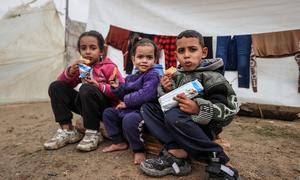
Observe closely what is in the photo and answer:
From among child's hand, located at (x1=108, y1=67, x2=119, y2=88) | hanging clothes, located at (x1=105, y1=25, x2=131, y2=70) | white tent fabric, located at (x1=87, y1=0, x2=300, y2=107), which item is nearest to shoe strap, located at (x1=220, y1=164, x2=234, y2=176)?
child's hand, located at (x1=108, y1=67, x2=119, y2=88)

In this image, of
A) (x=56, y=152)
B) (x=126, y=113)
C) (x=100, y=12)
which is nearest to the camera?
(x=126, y=113)

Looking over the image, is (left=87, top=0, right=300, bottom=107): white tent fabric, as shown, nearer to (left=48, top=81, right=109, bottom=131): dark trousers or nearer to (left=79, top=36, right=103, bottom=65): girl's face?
(left=79, top=36, right=103, bottom=65): girl's face

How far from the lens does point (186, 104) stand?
5.29 feet

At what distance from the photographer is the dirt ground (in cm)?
179

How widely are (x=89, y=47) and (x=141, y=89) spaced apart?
625mm

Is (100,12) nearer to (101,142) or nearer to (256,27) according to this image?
(256,27)

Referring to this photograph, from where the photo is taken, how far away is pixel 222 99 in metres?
1.59

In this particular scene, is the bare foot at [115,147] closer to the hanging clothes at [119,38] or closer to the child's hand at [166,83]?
the child's hand at [166,83]

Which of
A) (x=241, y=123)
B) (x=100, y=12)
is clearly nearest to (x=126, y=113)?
(x=241, y=123)

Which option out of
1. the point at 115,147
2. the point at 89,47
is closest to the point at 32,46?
the point at 89,47

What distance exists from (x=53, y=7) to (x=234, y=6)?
320cm

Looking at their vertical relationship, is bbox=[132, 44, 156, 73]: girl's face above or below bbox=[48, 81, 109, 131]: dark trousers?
above

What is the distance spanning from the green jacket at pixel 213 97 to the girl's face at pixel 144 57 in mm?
318

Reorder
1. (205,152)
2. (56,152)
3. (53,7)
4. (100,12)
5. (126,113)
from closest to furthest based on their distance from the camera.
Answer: (205,152)
(126,113)
(56,152)
(100,12)
(53,7)
